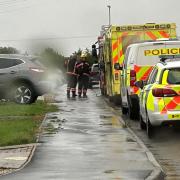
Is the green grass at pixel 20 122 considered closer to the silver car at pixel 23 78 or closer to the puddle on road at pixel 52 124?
the puddle on road at pixel 52 124

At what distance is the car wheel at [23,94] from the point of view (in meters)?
21.8

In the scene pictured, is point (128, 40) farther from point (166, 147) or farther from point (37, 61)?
point (166, 147)

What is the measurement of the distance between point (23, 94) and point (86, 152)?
10747 mm

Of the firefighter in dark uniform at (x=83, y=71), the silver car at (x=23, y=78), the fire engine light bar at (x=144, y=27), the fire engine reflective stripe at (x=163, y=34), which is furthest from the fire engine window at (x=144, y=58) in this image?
the firefighter in dark uniform at (x=83, y=71)

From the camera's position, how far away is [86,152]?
37.7 feet

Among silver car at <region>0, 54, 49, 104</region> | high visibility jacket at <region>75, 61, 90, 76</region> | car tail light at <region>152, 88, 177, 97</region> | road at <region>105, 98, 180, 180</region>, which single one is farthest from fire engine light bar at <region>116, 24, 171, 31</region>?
car tail light at <region>152, 88, 177, 97</region>

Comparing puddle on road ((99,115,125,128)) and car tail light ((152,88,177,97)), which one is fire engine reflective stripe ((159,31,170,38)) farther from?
car tail light ((152,88,177,97))

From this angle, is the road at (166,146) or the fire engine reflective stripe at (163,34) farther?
the fire engine reflective stripe at (163,34)

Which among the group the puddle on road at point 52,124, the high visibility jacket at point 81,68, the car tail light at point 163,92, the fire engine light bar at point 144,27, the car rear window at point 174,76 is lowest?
the puddle on road at point 52,124

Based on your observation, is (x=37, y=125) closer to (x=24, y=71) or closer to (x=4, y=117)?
(x=4, y=117)

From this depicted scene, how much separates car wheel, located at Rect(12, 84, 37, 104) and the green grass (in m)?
0.30

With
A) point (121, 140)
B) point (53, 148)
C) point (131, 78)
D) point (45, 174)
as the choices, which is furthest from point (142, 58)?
point (45, 174)

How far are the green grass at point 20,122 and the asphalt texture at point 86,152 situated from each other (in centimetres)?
30

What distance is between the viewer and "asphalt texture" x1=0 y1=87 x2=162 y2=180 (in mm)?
9367
